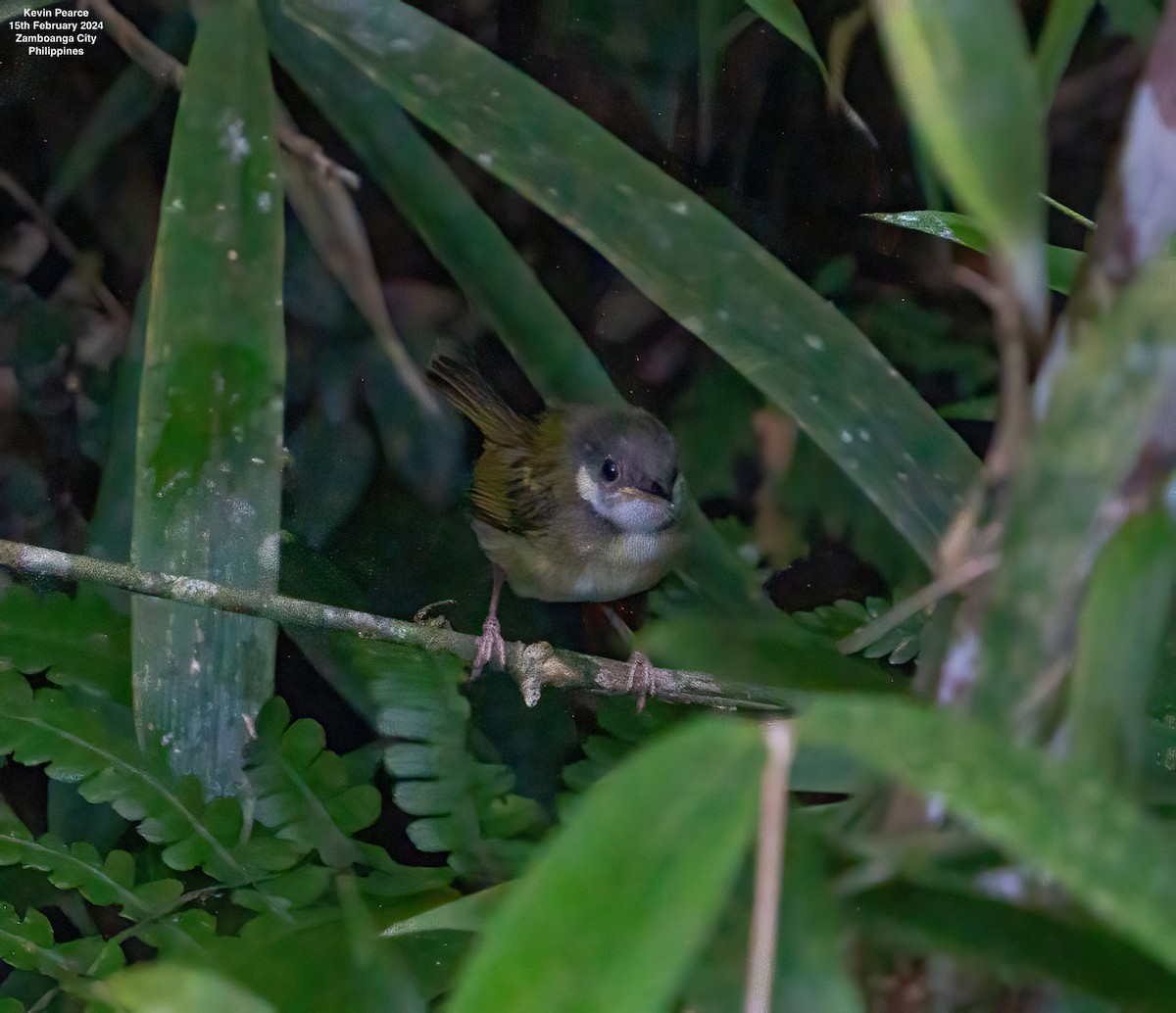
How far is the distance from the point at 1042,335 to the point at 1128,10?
52cm

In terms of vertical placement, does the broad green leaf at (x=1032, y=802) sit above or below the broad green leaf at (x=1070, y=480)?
below

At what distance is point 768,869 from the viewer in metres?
0.33

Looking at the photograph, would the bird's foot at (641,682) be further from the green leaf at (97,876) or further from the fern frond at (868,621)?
the green leaf at (97,876)

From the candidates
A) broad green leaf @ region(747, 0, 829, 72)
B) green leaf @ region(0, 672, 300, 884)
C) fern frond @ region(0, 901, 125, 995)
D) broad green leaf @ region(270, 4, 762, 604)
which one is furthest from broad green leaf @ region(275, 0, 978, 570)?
fern frond @ region(0, 901, 125, 995)

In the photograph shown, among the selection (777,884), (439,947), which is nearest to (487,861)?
(439,947)

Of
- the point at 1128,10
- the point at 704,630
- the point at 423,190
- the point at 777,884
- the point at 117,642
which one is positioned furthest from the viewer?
the point at 423,190

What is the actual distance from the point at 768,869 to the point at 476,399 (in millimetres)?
922

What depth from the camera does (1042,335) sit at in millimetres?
389

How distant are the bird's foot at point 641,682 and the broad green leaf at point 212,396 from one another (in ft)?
1.12

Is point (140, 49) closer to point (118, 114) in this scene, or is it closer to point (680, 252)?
point (118, 114)

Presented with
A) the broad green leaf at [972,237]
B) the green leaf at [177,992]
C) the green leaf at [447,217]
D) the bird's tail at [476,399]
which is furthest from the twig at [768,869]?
the bird's tail at [476,399]

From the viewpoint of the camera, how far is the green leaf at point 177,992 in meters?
0.33

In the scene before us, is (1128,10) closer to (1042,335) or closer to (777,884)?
(1042,335)

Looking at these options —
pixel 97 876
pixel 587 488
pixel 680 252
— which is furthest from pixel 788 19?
pixel 97 876
